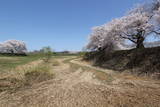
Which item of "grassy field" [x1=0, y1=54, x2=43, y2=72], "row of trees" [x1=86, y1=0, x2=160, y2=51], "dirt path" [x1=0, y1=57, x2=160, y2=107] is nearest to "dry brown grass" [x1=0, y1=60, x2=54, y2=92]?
"dirt path" [x1=0, y1=57, x2=160, y2=107]

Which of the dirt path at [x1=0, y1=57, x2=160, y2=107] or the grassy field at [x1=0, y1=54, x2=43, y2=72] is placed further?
the grassy field at [x1=0, y1=54, x2=43, y2=72]

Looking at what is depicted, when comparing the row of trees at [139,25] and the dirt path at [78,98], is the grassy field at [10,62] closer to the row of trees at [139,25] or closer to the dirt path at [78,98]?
the dirt path at [78,98]

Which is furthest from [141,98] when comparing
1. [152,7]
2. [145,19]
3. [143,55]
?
[152,7]

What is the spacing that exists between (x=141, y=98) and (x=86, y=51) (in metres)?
25.3

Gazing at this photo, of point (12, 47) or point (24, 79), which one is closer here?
point (24, 79)

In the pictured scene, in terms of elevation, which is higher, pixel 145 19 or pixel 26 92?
pixel 145 19

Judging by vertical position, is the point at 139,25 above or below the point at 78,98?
above

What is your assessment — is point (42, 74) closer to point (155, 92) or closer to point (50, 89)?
point (50, 89)

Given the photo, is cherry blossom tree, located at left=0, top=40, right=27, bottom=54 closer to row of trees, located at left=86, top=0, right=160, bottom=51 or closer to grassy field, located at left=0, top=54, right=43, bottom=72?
grassy field, located at left=0, top=54, right=43, bottom=72

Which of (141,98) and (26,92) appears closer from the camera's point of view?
(141,98)

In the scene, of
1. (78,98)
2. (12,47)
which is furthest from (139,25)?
(12,47)

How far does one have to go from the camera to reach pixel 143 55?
11.2 m

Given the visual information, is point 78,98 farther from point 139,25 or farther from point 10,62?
point 10,62

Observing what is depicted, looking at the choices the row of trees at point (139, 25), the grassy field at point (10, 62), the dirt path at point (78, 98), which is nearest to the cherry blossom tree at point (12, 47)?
the grassy field at point (10, 62)
